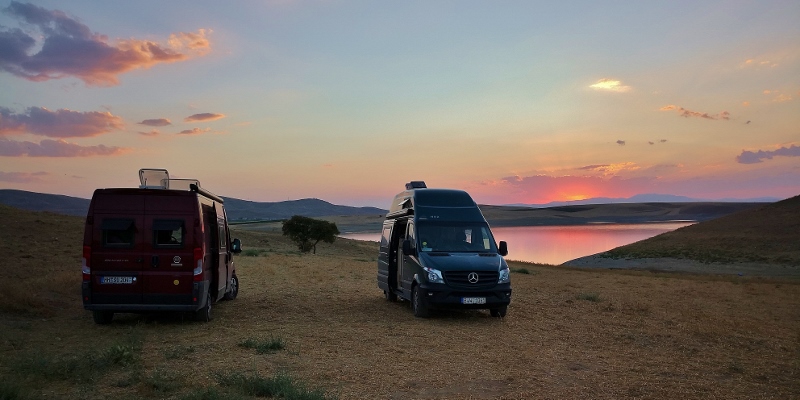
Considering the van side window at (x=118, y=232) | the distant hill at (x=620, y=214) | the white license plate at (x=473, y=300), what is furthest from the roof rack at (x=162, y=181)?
the distant hill at (x=620, y=214)

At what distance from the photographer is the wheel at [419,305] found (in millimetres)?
12977

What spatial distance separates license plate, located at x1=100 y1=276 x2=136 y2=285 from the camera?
445 inches

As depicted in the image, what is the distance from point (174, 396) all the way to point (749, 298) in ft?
61.8

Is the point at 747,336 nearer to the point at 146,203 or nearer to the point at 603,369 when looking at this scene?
the point at 603,369

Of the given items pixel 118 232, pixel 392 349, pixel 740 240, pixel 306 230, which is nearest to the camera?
pixel 392 349

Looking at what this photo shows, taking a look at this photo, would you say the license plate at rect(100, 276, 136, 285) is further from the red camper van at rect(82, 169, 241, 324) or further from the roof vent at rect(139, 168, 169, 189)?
the roof vent at rect(139, 168, 169, 189)

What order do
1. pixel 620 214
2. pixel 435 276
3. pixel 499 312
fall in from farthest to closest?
pixel 620 214, pixel 499 312, pixel 435 276

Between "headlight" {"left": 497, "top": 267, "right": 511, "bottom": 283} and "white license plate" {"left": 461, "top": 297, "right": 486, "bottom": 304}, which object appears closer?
"white license plate" {"left": 461, "top": 297, "right": 486, "bottom": 304}

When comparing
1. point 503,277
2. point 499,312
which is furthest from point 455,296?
point 499,312

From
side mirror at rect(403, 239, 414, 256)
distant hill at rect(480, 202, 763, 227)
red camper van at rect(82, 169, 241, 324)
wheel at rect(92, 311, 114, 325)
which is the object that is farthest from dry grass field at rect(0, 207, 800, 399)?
distant hill at rect(480, 202, 763, 227)

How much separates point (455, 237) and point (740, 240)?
5504cm

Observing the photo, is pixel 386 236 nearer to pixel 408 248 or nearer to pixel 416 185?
pixel 416 185

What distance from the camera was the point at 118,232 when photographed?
1145cm

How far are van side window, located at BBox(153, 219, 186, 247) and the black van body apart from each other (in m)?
4.75
